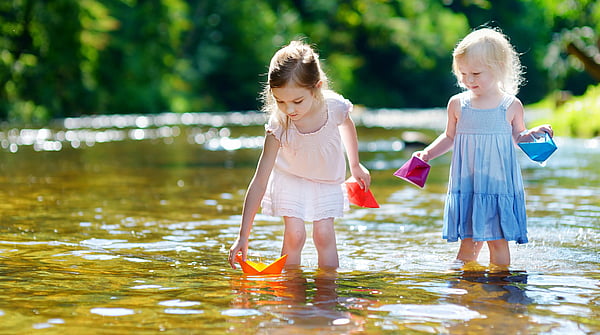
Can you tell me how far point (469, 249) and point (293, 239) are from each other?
105cm

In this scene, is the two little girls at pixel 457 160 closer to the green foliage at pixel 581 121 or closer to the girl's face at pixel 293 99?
the girl's face at pixel 293 99

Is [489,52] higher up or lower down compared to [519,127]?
higher up

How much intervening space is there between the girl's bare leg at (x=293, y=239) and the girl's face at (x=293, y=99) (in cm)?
63

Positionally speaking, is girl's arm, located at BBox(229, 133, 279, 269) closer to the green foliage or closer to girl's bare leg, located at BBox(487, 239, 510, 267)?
girl's bare leg, located at BBox(487, 239, 510, 267)

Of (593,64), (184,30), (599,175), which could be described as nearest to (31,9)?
(184,30)

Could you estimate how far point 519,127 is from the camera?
533 centimetres

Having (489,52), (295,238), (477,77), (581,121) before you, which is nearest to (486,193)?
(477,77)

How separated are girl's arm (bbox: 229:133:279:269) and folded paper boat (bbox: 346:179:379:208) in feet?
1.92

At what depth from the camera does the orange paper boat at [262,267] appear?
4.99 m

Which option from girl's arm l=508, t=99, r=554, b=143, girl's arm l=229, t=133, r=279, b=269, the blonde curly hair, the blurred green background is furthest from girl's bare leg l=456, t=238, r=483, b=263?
the blurred green background

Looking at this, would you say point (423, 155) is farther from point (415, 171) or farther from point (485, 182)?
point (485, 182)

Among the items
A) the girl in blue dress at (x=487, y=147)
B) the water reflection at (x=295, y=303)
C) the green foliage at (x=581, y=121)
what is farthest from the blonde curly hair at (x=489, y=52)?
the green foliage at (x=581, y=121)

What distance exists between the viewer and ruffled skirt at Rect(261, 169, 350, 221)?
522cm

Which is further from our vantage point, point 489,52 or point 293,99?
point 489,52
